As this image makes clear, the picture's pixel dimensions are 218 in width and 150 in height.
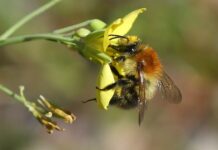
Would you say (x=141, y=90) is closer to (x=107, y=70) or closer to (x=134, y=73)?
(x=134, y=73)

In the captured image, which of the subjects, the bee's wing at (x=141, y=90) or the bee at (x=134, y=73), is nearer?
the bee at (x=134, y=73)

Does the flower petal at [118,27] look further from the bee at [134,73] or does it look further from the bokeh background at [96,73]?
the bokeh background at [96,73]

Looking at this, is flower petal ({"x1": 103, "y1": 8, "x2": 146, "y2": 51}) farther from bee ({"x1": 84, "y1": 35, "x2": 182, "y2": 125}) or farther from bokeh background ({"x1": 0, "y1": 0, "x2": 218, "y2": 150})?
bokeh background ({"x1": 0, "y1": 0, "x2": 218, "y2": 150})

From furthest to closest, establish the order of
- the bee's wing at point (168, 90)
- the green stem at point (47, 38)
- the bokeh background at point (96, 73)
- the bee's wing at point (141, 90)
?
the bokeh background at point (96, 73), the bee's wing at point (168, 90), the bee's wing at point (141, 90), the green stem at point (47, 38)

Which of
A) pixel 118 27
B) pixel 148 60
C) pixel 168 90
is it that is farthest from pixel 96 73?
pixel 118 27

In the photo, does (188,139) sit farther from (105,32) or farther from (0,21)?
(105,32)

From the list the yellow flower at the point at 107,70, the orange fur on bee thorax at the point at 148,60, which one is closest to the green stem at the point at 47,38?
the yellow flower at the point at 107,70

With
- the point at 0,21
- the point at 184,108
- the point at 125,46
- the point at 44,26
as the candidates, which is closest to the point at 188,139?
the point at 184,108
